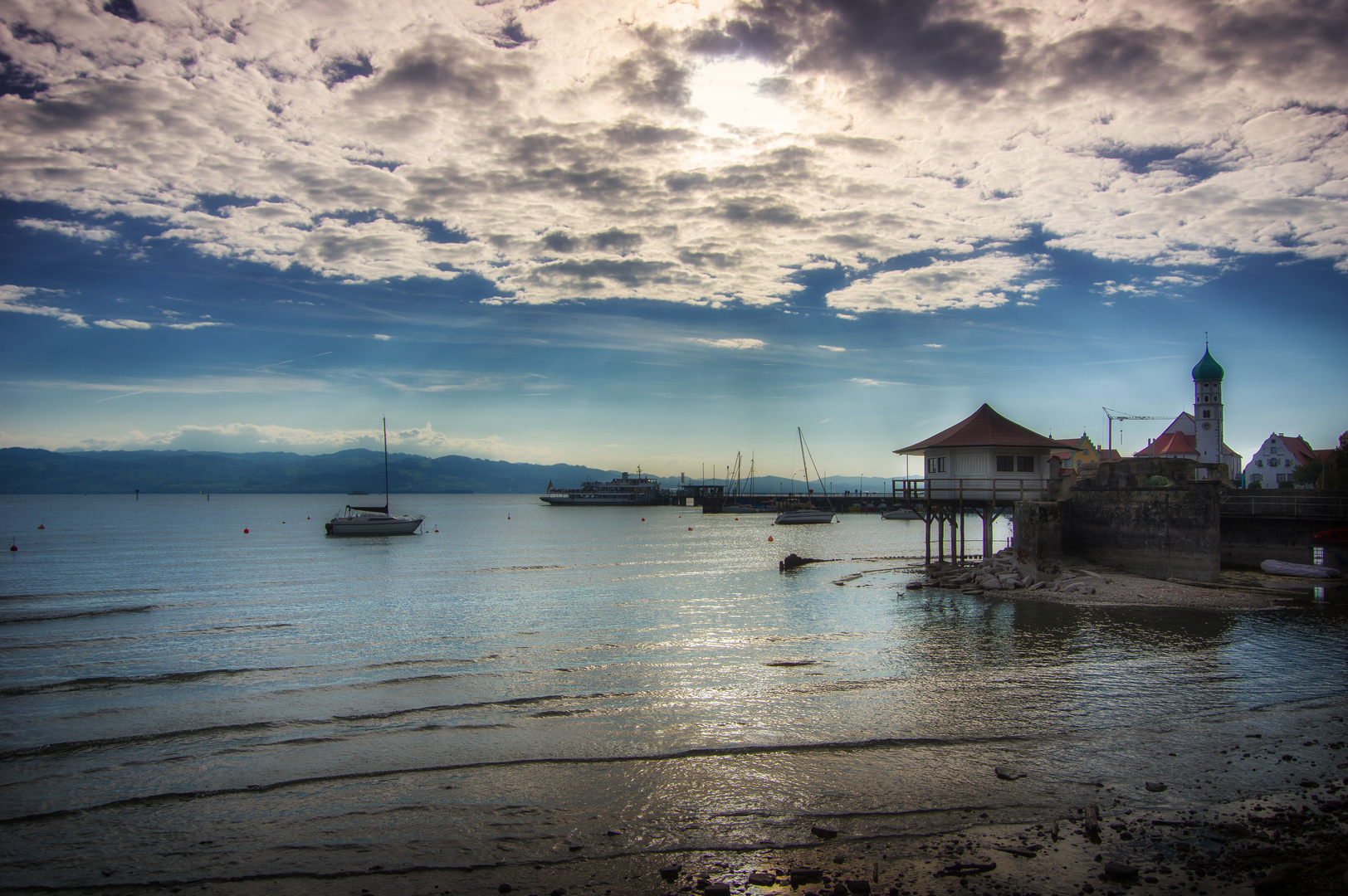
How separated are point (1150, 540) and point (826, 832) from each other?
2695cm

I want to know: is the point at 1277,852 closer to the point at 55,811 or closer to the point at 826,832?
the point at 826,832

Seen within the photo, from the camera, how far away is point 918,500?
35719 mm

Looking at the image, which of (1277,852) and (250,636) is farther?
(250,636)

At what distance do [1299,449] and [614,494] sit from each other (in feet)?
409

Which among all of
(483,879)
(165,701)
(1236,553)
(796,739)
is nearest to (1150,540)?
(1236,553)

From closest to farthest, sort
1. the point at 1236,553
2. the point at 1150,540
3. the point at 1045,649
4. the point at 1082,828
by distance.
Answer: the point at 1082,828 < the point at 1045,649 < the point at 1150,540 < the point at 1236,553

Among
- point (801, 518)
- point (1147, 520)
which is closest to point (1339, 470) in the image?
point (1147, 520)

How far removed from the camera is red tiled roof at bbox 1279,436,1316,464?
85.8 meters

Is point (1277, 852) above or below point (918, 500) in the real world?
below

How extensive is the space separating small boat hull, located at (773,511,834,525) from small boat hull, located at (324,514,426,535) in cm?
5205

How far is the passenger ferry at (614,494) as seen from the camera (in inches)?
6663

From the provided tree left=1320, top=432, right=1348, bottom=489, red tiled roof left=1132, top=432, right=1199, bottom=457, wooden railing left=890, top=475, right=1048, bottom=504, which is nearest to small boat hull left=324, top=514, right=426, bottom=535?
wooden railing left=890, top=475, right=1048, bottom=504

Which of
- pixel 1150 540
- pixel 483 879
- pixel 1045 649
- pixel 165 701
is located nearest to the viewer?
pixel 483 879

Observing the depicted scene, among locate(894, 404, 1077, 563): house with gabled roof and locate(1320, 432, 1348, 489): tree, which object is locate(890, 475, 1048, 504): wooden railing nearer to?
locate(894, 404, 1077, 563): house with gabled roof
